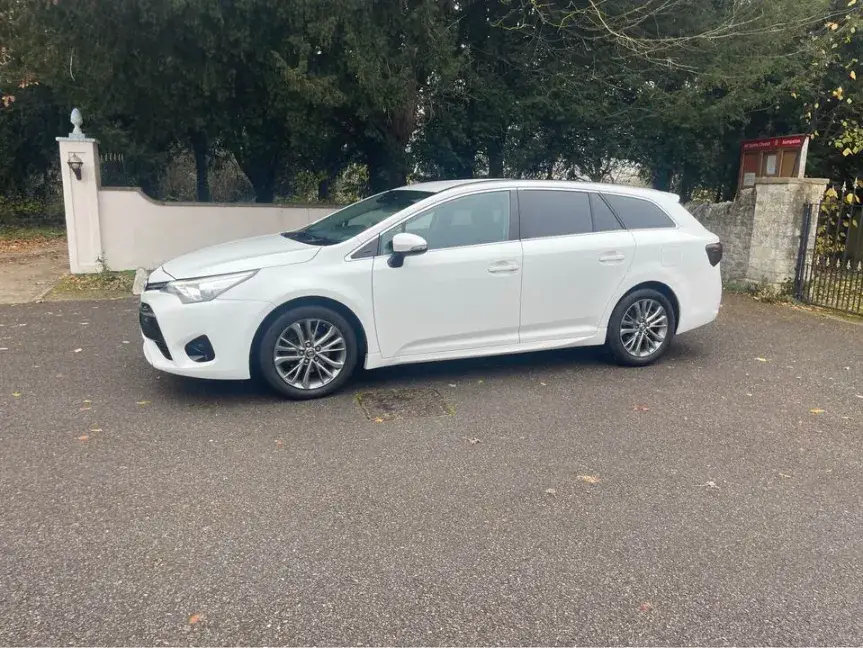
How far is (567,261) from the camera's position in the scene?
6.16 metres

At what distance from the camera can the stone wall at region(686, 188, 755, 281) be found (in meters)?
10.8

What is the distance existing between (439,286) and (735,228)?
23.5ft

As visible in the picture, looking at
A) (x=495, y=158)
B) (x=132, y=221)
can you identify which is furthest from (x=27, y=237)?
(x=495, y=158)

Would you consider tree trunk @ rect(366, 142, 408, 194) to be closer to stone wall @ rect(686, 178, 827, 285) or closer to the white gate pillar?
the white gate pillar

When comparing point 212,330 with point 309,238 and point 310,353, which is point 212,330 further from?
point 309,238

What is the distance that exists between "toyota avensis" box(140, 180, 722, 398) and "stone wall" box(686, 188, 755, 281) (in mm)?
4460

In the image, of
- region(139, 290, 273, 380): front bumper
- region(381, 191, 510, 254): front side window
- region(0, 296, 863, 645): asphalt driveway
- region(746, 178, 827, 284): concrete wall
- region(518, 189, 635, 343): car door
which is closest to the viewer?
region(0, 296, 863, 645): asphalt driveway

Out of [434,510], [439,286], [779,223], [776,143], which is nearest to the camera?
[434,510]

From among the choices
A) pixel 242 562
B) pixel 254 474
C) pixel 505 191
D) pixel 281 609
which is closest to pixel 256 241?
pixel 505 191

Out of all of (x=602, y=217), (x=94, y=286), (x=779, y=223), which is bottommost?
(x=94, y=286)

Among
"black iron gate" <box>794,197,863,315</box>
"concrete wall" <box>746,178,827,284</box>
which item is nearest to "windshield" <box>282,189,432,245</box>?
"concrete wall" <box>746,178,827,284</box>

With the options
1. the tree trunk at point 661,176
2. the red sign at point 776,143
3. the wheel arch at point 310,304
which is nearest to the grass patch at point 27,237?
the wheel arch at point 310,304

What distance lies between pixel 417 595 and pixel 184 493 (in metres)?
1.57

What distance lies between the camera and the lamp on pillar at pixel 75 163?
10.6 meters
